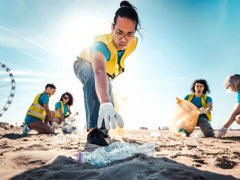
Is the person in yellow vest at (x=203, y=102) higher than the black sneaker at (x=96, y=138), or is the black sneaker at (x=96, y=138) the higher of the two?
the person in yellow vest at (x=203, y=102)

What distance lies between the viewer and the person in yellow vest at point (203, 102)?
4336 mm

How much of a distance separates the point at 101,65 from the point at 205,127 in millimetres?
4002

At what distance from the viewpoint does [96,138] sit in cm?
172

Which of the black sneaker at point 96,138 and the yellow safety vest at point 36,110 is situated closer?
the black sneaker at point 96,138

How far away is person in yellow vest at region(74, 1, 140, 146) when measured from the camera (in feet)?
5.15

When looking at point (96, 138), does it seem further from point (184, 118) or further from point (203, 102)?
point (203, 102)

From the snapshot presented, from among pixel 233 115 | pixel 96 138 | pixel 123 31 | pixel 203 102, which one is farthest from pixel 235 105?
pixel 96 138

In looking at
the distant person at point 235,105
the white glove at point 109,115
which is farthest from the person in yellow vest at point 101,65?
the distant person at point 235,105

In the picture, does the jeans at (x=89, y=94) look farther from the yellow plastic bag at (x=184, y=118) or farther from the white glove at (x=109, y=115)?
the yellow plastic bag at (x=184, y=118)

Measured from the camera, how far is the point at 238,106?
3688 millimetres

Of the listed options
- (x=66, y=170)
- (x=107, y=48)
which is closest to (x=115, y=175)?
(x=66, y=170)

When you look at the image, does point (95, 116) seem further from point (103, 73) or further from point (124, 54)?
point (124, 54)

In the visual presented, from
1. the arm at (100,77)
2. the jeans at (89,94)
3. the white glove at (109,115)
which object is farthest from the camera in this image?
the jeans at (89,94)

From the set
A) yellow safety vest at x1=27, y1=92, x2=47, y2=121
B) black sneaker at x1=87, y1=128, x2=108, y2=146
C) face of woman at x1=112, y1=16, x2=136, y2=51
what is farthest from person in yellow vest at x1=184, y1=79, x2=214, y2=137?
yellow safety vest at x1=27, y1=92, x2=47, y2=121
